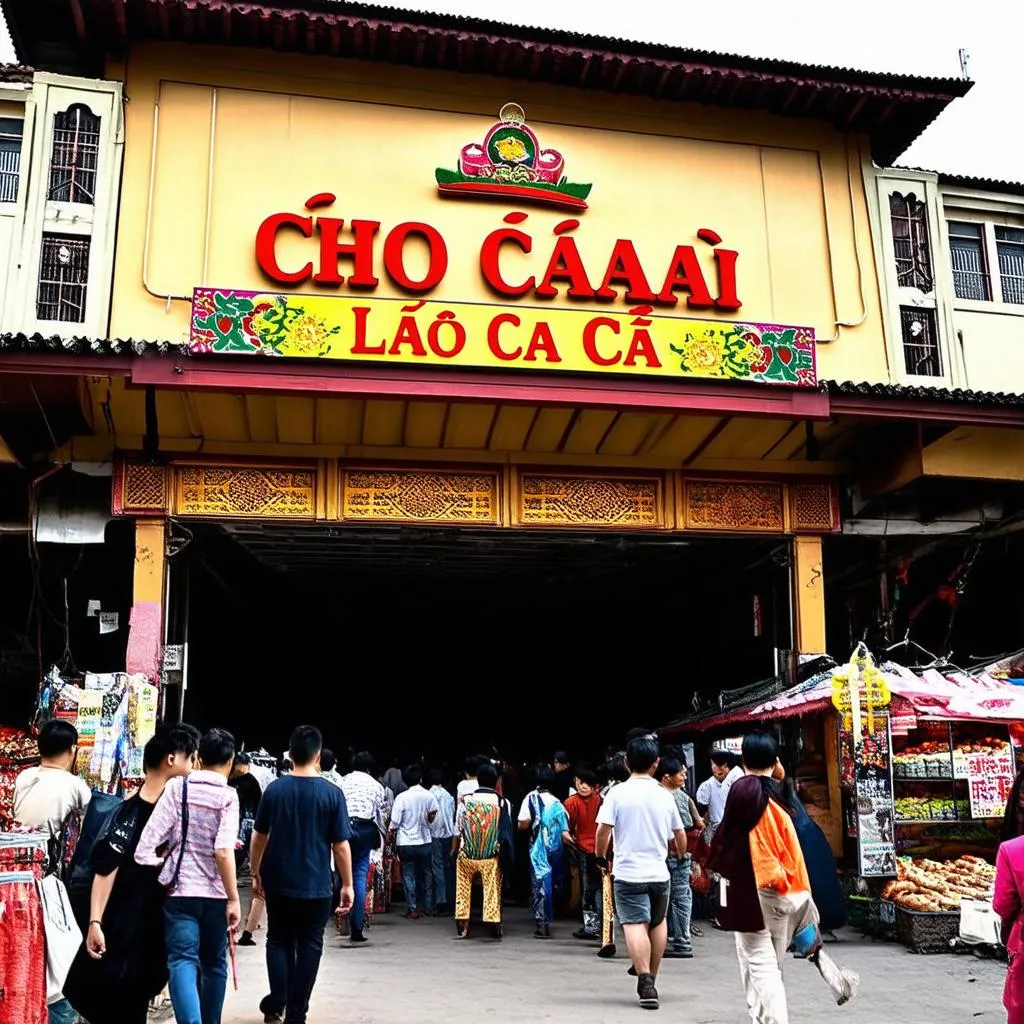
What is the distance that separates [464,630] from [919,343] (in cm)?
1076

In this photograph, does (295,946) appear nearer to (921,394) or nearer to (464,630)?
(921,394)

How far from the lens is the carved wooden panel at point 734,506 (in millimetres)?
12516

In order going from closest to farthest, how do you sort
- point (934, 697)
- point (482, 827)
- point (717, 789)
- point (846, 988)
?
1. point (846, 988)
2. point (934, 697)
3. point (482, 827)
4. point (717, 789)

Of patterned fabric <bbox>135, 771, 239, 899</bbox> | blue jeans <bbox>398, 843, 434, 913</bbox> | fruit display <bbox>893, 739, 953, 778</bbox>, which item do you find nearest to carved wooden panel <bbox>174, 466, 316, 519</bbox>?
blue jeans <bbox>398, 843, 434, 913</bbox>

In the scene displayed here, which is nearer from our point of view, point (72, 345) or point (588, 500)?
point (72, 345)

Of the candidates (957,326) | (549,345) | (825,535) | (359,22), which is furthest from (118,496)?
(957,326)

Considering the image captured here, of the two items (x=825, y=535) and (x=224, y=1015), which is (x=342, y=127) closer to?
(x=825, y=535)

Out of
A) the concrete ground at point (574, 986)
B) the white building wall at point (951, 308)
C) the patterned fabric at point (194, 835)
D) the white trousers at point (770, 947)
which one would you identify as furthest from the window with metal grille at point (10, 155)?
the white trousers at point (770, 947)

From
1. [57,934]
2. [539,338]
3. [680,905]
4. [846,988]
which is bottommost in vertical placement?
[846,988]

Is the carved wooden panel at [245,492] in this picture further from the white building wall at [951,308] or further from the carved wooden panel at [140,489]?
the white building wall at [951,308]

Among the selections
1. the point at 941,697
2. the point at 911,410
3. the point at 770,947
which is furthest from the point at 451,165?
the point at 770,947

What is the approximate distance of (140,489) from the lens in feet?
37.6

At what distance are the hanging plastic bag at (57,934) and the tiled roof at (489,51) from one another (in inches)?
374

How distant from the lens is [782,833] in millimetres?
5980
